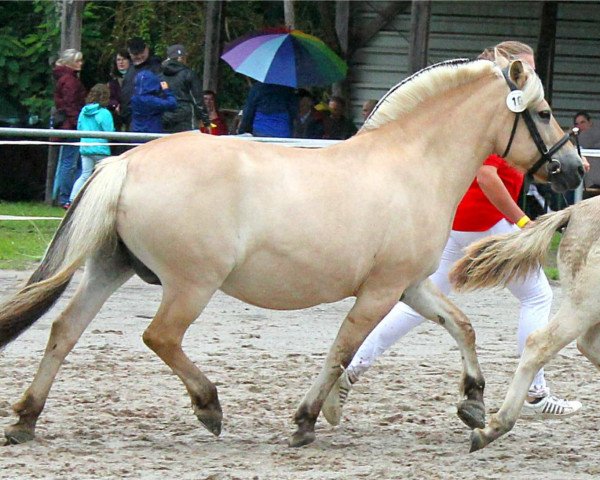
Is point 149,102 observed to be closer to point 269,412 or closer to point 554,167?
point 269,412

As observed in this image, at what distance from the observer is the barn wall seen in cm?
1831

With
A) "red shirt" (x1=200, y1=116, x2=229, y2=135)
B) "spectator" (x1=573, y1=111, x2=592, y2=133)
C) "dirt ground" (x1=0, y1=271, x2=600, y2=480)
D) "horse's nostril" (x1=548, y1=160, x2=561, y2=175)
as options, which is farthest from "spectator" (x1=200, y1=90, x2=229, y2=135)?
"horse's nostril" (x1=548, y1=160, x2=561, y2=175)

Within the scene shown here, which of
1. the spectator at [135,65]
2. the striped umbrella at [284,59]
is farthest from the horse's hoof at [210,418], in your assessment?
the striped umbrella at [284,59]

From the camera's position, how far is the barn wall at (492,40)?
18312 mm

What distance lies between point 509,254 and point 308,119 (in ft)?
33.5

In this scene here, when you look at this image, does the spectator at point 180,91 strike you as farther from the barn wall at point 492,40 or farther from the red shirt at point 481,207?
the red shirt at point 481,207

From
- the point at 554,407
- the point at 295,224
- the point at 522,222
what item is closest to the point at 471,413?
the point at 554,407

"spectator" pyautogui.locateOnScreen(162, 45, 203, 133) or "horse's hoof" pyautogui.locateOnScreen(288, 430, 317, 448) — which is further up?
"spectator" pyautogui.locateOnScreen(162, 45, 203, 133)

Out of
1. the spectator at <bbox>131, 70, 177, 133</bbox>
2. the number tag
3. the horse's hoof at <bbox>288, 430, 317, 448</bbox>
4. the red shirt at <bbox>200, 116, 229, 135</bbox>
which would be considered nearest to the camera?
the horse's hoof at <bbox>288, 430, 317, 448</bbox>

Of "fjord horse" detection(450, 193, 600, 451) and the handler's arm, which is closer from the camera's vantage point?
"fjord horse" detection(450, 193, 600, 451)

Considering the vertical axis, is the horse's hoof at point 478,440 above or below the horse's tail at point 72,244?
below

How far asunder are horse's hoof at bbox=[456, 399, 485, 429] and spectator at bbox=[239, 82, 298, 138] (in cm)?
813

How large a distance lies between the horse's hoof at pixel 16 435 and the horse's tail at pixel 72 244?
370 millimetres

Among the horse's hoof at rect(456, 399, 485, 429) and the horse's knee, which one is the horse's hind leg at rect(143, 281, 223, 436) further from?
the horse's hoof at rect(456, 399, 485, 429)
